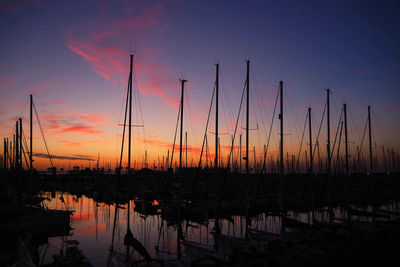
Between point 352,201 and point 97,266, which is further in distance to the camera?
point 352,201

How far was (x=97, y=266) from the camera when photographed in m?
20.3

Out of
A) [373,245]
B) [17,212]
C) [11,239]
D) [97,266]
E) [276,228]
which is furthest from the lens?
[276,228]

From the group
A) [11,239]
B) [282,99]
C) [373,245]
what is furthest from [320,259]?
[11,239]

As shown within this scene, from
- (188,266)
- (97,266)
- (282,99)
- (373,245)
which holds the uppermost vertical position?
(282,99)

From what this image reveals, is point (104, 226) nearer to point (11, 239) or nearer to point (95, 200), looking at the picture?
point (11, 239)

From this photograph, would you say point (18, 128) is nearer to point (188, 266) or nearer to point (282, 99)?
point (188, 266)

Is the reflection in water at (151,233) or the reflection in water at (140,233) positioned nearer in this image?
the reflection in water at (151,233)

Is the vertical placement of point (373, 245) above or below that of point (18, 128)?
below

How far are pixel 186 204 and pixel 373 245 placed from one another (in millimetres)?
27459

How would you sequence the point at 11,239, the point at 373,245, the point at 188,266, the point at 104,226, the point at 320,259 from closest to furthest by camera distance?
1. the point at 320,259
2. the point at 373,245
3. the point at 188,266
4. the point at 11,239
5. the point at 104,226

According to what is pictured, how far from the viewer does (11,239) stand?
86.9 ft

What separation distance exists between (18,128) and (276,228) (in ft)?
94.6

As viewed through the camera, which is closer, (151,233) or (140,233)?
(151,233)

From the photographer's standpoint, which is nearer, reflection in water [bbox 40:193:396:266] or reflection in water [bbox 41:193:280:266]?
reflection in water [bbox 40:193:396:266]
